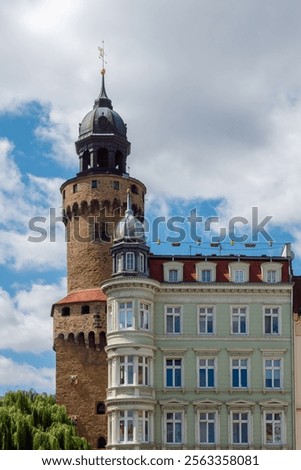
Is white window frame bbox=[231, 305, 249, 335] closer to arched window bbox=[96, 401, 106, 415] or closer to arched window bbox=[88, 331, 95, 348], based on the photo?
arched window bbox=[88, 331, 95, 348]

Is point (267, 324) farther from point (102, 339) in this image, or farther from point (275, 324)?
point (102, 339)

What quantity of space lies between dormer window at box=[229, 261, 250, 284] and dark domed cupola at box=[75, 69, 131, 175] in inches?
714

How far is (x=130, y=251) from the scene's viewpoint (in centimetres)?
8094

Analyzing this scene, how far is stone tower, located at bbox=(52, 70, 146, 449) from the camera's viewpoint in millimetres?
88500

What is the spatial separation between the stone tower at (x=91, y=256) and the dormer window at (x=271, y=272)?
1472 cm

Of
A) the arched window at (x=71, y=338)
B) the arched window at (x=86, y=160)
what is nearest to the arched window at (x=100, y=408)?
the arched window at (x=71, y=338)

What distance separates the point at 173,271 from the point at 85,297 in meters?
11.5

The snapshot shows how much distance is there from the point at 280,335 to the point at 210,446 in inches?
377

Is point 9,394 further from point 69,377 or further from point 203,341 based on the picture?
point 203,341

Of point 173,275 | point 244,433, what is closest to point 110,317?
point 173,275

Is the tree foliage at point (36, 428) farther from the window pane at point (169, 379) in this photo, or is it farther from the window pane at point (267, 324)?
the window pane at point (267, 324)

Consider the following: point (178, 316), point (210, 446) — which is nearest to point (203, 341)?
point (178, 316)

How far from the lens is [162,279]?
267ft

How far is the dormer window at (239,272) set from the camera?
3216 inches
